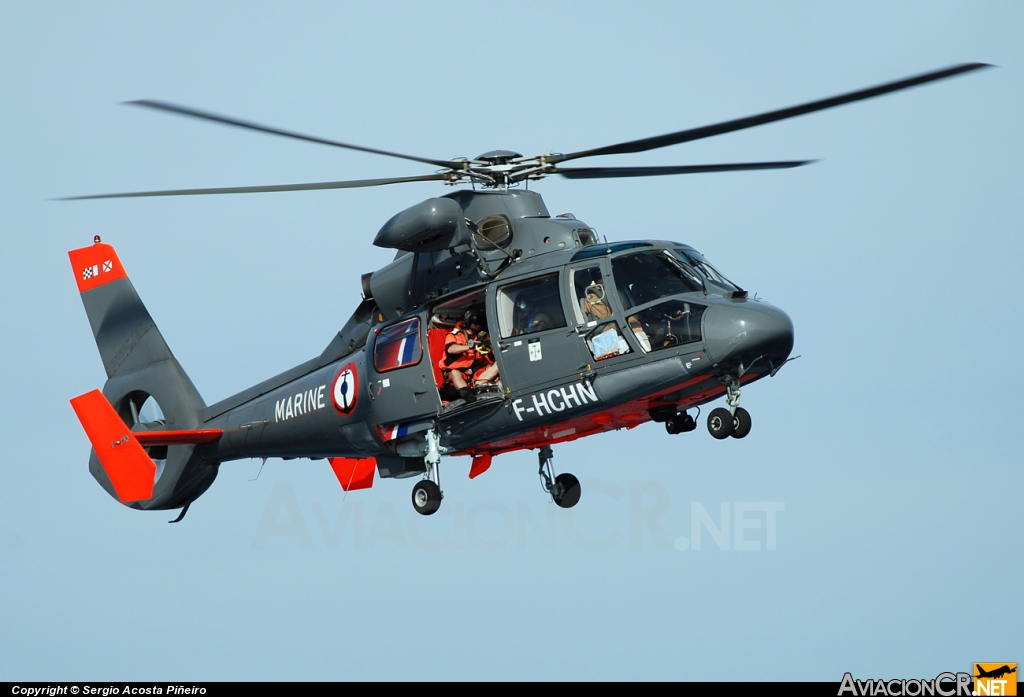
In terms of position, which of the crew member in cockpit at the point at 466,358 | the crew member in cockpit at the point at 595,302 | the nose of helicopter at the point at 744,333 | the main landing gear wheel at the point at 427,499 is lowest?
the main landing gear wheel at the point at 427,499

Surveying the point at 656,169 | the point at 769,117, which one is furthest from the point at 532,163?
the point at 769,117

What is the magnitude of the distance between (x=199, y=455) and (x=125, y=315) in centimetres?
328

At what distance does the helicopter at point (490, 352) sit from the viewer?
1488cm

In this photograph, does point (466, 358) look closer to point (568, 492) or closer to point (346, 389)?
point (346, 389)

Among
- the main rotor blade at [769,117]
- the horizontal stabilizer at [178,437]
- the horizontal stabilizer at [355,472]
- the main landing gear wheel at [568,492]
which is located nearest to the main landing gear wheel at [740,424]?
the main rotor blade at [769,117]

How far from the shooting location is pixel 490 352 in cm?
1692

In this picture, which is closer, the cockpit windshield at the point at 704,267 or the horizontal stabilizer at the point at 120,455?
the cockpit windshield at the point at 704,267

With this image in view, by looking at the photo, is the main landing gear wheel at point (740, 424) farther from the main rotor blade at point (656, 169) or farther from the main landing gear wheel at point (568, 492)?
the main landing gear wheel at point (568, 492)

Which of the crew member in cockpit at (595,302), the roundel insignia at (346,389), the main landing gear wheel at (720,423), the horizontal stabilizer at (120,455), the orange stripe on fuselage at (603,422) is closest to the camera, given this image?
the main landing gear wheel at (720,423)

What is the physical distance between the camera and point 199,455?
20.2m

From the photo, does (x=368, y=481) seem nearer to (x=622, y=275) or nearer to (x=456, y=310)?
(x=456, y=310)

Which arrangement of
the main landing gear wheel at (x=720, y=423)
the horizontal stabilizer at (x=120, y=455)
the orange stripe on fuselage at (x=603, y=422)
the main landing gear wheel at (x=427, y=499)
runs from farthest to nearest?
the horizontal stabilizer at (x=120, y=455), the main landing gear wheel at (x=427, y=499), the orange stripe on fuselage at (x=603, y=422), the main landing gear wheel at (x=720, y=423)

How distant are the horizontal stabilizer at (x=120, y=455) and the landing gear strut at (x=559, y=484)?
579cm

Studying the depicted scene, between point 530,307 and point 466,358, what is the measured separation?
133 centimetres
